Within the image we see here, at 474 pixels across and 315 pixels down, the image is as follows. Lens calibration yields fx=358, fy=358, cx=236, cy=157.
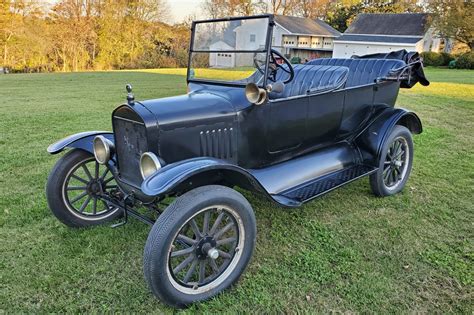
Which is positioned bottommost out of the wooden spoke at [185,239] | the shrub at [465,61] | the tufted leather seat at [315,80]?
the wooden spoke at [185,239]

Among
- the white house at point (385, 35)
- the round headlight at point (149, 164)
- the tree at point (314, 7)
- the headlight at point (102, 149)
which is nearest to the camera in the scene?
the round headlight at point (149, 164)

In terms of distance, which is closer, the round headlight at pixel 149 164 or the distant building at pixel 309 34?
the round headlight at pixel 149 164

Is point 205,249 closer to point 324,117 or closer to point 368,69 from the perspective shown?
point 324,117

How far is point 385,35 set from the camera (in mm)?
35594

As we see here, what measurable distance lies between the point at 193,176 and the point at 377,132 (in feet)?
7.40

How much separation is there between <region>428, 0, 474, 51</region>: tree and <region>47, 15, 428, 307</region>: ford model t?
3019 cm

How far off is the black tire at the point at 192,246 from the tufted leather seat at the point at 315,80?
1449 millimetres

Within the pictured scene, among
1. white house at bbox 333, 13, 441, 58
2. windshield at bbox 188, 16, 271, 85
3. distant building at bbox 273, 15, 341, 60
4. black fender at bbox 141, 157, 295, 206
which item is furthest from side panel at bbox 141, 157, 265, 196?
white house at bbox 333, 13, 441, 58

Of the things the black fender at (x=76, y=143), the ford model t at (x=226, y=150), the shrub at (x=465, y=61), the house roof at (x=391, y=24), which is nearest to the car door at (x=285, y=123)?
the ford model t at (x=226, y=150)

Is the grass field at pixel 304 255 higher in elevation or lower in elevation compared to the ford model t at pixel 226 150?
lower

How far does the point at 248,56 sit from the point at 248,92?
20.2 inches

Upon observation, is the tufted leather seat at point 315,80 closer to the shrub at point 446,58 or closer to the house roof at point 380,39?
the shrub at point 446,58

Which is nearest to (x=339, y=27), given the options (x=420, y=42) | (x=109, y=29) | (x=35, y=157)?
(x=420, y=42)

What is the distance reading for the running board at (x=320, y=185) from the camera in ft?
9.59
